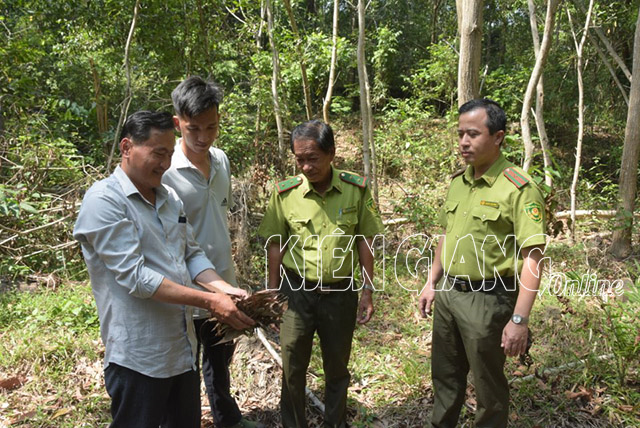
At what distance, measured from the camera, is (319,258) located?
8.26ft

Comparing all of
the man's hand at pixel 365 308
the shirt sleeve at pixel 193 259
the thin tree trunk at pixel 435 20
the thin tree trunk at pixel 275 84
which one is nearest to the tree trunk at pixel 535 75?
the thin tree trunk at pixel 275 84

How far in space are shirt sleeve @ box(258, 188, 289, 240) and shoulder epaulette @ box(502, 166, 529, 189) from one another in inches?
48.3

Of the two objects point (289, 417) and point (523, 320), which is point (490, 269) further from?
point (289, 417)

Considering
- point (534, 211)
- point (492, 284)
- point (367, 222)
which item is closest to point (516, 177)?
point (534, 211)

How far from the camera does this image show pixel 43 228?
501cm

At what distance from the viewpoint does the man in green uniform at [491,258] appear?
221cm

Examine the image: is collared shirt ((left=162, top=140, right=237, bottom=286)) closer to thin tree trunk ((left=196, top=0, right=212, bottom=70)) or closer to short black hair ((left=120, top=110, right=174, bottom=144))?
short black hair ((left=120, top=110, right=174, bottom=144))

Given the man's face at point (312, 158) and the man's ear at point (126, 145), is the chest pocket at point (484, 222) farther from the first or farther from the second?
the man's ear at point (126, 145)

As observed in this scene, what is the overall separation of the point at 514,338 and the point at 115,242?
1815mm

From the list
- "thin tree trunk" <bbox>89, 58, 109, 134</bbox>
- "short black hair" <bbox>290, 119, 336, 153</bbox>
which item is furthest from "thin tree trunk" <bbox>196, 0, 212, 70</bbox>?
"short black hair" <bbox>290, 119, 336, 153</bbox>

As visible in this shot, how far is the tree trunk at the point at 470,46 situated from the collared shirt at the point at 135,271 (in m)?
2.83

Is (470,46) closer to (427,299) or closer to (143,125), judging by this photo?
(427,299)

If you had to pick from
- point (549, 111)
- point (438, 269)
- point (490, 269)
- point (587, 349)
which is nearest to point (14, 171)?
point (438, 269)

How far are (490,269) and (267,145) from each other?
4.56m
